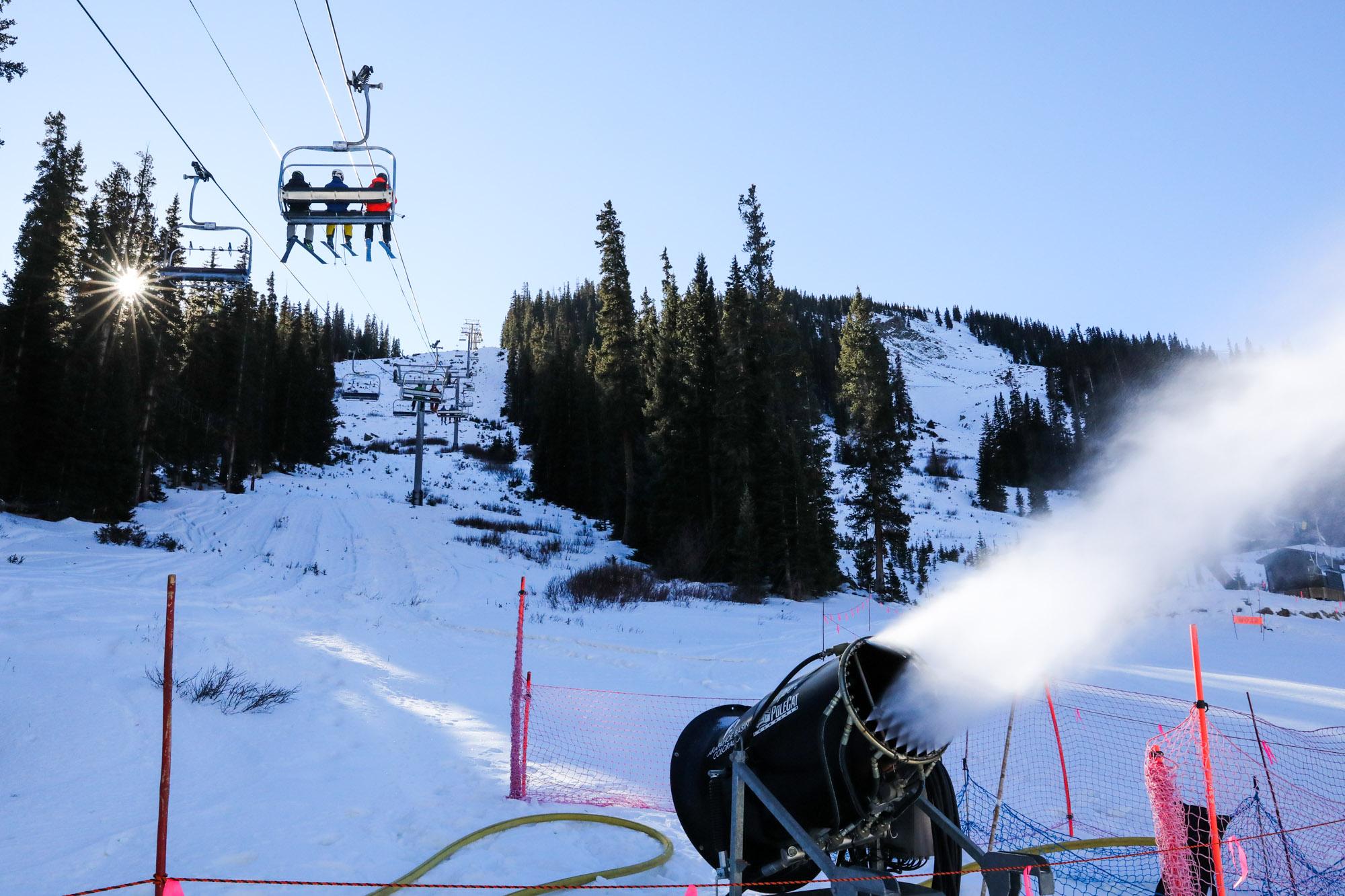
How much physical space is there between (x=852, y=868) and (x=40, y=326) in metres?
37.7

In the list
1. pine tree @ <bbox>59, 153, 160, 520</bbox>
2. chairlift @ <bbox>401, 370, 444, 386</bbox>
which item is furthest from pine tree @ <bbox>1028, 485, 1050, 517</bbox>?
pine tree @ <bbox>59, 153, 160, 520</bbox>

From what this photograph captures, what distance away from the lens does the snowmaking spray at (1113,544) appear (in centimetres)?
345

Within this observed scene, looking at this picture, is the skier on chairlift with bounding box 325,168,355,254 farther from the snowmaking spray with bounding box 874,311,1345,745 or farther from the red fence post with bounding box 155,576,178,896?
the snowmaking spray with bounding box 874,311,1345,745

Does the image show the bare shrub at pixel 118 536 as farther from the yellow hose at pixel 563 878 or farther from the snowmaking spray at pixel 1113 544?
the snowmaking spray at pixel 1113 544

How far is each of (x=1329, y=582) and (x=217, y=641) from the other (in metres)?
57.9

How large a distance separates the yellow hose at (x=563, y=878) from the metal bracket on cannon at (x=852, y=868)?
1.77 m

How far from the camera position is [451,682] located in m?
12.5

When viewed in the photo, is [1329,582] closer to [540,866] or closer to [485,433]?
[540,866]

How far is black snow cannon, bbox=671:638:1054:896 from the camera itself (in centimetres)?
336

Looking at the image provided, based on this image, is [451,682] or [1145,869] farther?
[451,682]

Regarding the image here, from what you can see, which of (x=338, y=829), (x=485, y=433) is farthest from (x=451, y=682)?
(x=485, y=433)

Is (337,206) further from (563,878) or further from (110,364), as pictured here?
(110,364)

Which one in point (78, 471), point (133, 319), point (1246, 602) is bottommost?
point (1246, 602)

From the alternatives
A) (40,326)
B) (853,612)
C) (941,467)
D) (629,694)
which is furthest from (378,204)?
(941,467)
